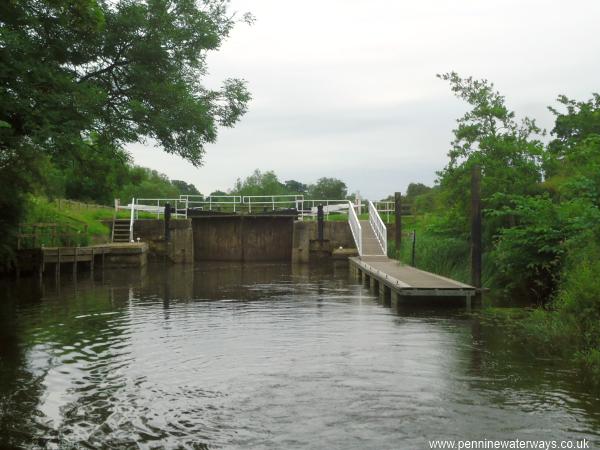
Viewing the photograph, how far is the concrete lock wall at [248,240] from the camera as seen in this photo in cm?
3600

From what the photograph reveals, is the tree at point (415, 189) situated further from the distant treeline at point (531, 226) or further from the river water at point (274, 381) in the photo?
the river water at point (274, 381)

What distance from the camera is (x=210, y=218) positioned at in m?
36.1

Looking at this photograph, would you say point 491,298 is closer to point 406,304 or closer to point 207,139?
point 406,304

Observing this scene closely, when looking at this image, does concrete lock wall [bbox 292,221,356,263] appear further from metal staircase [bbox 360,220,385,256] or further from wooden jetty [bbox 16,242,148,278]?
wooden jetty [bbox 16,242,148,278]

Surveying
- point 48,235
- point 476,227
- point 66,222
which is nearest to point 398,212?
point 476,227

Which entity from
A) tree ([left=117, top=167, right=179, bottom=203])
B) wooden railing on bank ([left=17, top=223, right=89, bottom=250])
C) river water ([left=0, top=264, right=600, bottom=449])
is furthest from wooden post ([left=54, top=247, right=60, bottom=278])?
tree ([left=117, top=167, right=179, bottom=203])

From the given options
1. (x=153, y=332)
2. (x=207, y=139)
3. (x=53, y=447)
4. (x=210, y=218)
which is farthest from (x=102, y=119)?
(x=210, y=218)

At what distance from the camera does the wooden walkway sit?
14.9m

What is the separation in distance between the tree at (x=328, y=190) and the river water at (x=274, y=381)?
294 ft

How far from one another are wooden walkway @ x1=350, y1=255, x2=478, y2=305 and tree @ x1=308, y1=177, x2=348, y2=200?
8086 centimetres

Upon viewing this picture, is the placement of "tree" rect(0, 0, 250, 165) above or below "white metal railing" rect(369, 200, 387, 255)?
above

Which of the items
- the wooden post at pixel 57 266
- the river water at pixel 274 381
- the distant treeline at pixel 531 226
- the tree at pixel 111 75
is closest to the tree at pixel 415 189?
the distant treeline at pixel 531 226

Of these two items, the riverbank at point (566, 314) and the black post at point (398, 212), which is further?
the black post at point (398, 212)

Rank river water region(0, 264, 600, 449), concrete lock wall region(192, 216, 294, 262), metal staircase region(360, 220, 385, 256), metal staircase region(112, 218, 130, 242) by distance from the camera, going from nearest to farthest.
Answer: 1. river water region(0, 264, 600, 449)
2. metal staircase region(360, 220, 385, 256)
3. metal staircase region(112, 218, 130, 242)
4. concrete lock wall region(192, 216, 294, 262)
